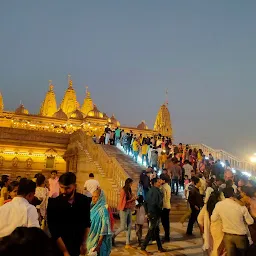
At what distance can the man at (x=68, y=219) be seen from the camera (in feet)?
12.1

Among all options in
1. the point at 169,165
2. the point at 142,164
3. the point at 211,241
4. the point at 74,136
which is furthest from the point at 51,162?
the point at 211,241

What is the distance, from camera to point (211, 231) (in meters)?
5.18

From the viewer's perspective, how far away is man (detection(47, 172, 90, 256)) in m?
3.68

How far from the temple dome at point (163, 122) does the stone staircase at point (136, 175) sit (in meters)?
30.9

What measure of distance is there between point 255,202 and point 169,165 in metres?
10.0

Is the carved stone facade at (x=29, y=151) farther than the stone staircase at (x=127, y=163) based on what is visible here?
Yes

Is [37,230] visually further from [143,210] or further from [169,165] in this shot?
[169,165]

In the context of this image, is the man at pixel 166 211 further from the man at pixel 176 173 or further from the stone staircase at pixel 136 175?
the man at pixel 176 173

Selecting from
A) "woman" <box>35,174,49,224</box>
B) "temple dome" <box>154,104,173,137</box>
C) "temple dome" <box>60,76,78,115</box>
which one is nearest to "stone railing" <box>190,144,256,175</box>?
"woman" <box>35,174,49,224</box>

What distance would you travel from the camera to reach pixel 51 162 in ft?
98.8

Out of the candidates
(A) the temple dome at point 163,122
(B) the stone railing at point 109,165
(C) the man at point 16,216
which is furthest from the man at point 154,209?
(A) the temple dome at point 163,122

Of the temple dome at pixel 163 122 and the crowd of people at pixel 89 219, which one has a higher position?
the temple dome at pixel 163 122

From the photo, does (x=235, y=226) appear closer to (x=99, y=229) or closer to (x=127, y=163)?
(x=99, y=229)

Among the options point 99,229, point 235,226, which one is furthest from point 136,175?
point 235,226
